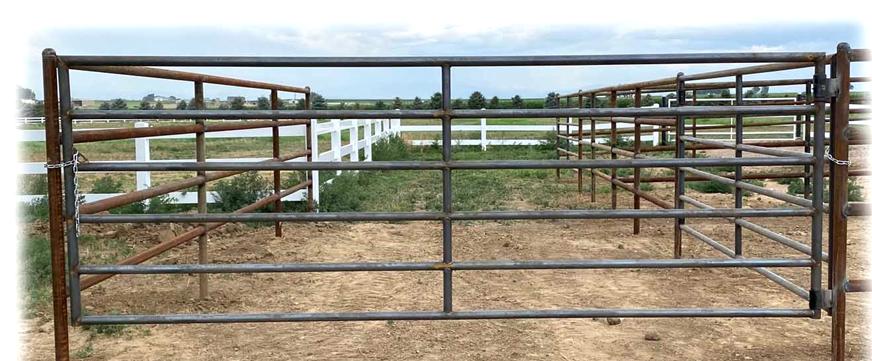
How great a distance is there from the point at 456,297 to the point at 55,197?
2557 millimetres

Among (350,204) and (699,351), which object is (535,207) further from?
(699,351)

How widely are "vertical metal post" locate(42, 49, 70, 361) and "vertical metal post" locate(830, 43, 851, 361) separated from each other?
342cm

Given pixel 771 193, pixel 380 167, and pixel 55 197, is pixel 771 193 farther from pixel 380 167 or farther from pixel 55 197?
pixel 55 197

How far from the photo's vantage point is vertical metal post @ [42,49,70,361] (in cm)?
305

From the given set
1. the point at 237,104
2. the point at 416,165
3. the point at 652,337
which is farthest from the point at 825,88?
the point at 237,104

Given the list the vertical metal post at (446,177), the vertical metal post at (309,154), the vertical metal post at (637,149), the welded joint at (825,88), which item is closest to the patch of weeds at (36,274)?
the vertical metal post at (309,154)

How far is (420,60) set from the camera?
10.1 ft

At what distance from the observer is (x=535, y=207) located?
355 inches

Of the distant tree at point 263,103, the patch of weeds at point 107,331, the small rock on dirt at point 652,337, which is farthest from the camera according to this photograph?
the distant tree at point 263,103

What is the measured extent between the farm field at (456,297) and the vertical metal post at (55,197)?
55 cm

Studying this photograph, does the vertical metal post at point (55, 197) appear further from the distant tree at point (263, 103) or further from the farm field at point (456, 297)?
the distant tree at point (263, 103)

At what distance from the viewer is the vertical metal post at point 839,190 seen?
10.5 ft

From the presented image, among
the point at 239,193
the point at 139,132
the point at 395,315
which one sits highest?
the point at 139,132

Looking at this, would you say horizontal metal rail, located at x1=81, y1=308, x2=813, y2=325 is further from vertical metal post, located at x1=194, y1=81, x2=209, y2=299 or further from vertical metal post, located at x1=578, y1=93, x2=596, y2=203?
vertical metal post, located at x1=578, y1=93, x2=596, y2=203
